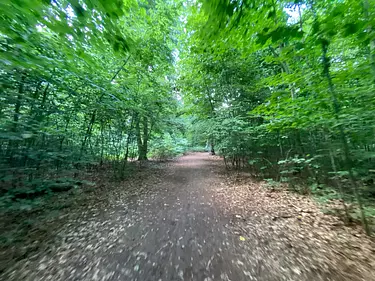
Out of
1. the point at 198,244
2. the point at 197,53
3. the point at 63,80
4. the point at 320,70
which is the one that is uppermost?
the point at 197,53

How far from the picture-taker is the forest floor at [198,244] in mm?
2225

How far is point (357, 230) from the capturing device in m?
3.00

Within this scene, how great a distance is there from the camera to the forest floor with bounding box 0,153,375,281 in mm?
2225

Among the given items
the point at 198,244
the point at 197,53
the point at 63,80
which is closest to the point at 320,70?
the point at 197,53

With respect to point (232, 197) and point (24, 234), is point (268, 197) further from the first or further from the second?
point (24, 234)

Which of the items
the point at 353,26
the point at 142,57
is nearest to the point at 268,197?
the point at 353,26

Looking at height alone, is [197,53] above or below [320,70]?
above

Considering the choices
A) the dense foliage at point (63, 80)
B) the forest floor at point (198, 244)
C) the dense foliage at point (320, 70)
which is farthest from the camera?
the dense foliage at point (320, 70)

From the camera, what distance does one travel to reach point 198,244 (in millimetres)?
2934

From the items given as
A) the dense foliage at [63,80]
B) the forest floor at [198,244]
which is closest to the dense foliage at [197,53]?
the dense foliage at [63,80]

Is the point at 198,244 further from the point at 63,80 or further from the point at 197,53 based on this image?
the point at 63,80

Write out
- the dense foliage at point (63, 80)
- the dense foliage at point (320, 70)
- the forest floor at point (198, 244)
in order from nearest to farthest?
the dense foliage at point (63, 80) < the forest floor at point (198, 244) < the dense foliage at point (320, 70)

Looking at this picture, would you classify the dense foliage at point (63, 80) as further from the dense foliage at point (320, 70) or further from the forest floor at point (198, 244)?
the dense foliage at point (320, 70)

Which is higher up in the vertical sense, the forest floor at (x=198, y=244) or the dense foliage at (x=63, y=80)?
the dense foliage at (x=63, y=80)
